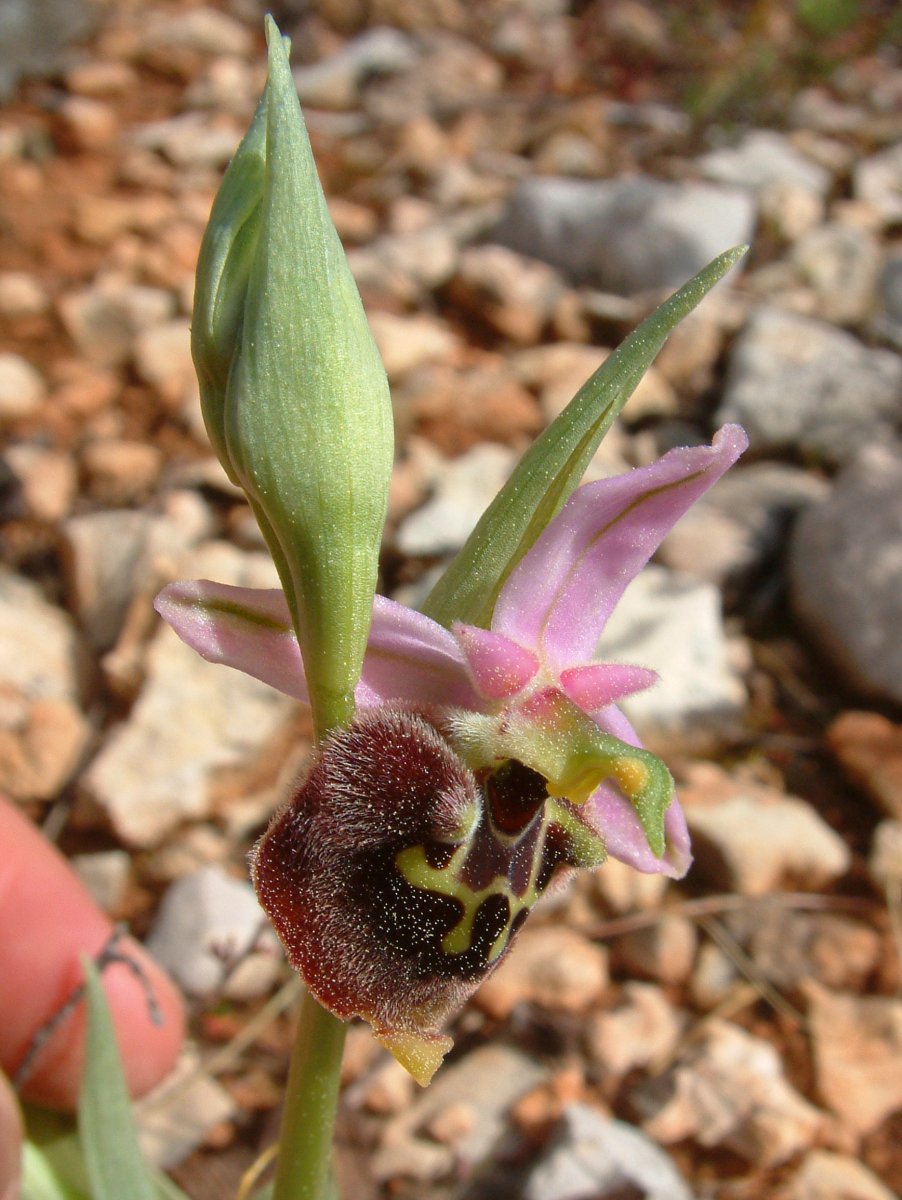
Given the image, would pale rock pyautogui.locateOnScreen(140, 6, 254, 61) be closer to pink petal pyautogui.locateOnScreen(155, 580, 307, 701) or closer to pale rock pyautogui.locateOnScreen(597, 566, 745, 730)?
pale rock pyautogui.locateOnScreen(597, 566, 745, 730)

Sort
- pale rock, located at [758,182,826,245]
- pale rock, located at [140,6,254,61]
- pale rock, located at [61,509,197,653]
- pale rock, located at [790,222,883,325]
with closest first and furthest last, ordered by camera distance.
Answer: pale rock, located at [61,509,197,653] → pale rock, located at [790,222,883,325] → pale rock, located at [758,182,826,245] → pale rock, located at [140,6,254,61]

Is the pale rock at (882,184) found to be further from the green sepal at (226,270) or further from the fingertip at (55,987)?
the green sepal at (226,270)

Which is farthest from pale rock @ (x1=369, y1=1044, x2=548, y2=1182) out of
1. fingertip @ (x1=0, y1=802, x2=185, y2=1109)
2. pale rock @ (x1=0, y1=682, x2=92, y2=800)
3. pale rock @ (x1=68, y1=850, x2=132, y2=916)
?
pale rock @ (x1=0, y1=682, x2=92, y2=800)

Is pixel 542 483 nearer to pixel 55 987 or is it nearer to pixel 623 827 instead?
pixel 623 827

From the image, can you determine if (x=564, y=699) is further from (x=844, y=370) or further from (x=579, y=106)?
(x=579, y=106)

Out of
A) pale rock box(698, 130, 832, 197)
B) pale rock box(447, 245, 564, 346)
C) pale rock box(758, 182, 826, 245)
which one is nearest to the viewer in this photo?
pale rock box(447, 245, 564, 346)

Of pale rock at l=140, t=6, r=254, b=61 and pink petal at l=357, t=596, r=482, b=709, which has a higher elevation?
pink petal at l=357, t=596, r=482, b=709

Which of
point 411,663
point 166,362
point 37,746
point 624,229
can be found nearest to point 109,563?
point 37,746

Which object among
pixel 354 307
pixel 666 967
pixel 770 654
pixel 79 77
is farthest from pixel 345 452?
pixel 79 77
